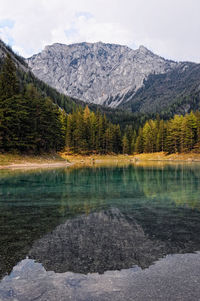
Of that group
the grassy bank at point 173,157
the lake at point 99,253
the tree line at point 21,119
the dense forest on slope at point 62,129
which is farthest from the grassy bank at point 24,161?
the grassy bank at point 173,157

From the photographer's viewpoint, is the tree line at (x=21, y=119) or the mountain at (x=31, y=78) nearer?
the tree line at (x=21, y=119)

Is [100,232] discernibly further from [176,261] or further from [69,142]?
[69,142]

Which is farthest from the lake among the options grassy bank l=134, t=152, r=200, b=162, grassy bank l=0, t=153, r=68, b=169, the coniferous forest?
grassy bank l=134, t=152, r=200, b=162

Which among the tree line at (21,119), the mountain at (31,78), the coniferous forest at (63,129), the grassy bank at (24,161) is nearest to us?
the grassy bank at (24,161)

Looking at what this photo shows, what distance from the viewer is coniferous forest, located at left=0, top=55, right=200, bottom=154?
5184 centimetres

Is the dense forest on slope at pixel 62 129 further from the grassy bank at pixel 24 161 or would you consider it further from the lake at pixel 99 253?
the lake at pixel 99 253

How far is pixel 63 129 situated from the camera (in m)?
86.3

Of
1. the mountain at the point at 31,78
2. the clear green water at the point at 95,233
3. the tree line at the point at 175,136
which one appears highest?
the mountain at the point at 31,78

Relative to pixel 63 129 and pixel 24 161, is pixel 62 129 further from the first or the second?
pixel 24 161

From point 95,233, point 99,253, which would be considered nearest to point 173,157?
point 95,233

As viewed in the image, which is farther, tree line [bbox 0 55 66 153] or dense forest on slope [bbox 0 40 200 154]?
dense forest on slope [bbox 0 40 200 154]

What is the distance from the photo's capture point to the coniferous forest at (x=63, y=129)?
51844 millimetres

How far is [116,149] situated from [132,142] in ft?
55.2

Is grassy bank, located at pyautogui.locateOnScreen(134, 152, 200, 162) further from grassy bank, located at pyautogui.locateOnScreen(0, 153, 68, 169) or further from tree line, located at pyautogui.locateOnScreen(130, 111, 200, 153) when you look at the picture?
grassy bank, located at pyautogui.locateOnScreen(0, 153, 68, 169)
